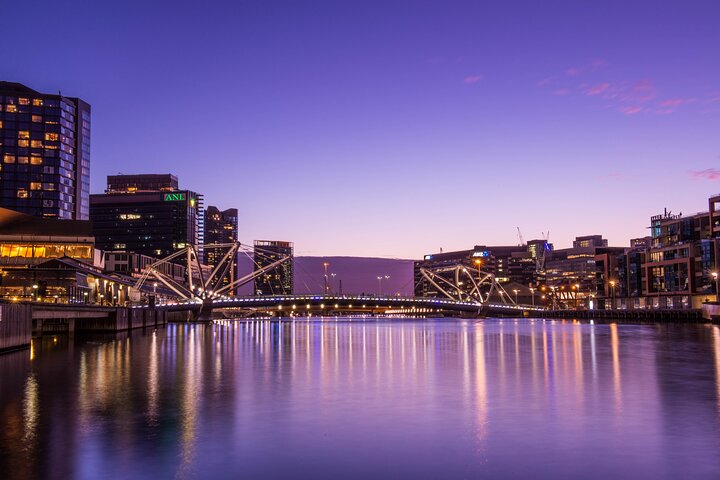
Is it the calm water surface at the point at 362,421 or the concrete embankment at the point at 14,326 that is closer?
the calm water surface at the point at 362,421

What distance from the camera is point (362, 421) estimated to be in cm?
2089

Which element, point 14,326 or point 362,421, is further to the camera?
point 14,326

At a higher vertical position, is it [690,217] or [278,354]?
[690,217]

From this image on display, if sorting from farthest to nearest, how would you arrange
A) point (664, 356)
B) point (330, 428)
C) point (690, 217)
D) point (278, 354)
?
point (690, 217) < point (278, 354) < point (664, 356) < point (330, 428)

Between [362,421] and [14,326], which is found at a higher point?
[14,326]

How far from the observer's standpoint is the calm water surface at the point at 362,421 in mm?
14945

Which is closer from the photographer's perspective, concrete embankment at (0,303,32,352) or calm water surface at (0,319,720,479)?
calm water surface at (0,319,720,479)

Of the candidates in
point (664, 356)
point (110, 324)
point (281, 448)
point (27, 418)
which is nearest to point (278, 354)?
point (664, 356)

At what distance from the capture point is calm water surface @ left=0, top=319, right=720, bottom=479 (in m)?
14.9

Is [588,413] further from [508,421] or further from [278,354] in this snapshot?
[278,354]

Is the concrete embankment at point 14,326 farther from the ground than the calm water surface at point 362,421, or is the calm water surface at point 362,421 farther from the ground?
the concrete embankment at point 14,326

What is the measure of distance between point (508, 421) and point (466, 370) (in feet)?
54.6

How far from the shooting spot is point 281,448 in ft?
55.7

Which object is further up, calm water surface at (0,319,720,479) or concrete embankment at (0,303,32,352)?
concrete embankment at (0,303,32,352)
